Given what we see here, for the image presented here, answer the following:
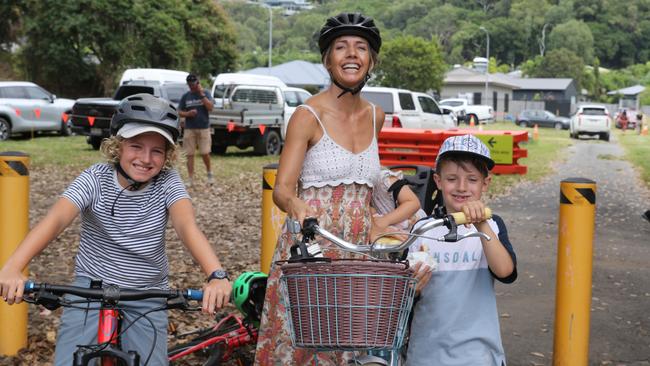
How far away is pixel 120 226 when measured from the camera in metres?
3.39

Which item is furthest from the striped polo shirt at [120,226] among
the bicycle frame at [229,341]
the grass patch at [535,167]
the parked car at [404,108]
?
the parked car at [404,108]

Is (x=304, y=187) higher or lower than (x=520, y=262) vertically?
higher

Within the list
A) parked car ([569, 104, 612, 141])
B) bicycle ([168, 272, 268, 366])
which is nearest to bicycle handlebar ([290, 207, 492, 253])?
bicycle ([168, 272, 268, 366])

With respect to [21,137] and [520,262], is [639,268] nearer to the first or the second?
[520,262]

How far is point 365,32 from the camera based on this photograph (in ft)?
11.9

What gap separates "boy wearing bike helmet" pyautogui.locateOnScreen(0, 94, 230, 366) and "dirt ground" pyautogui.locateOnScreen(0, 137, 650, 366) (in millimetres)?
2493

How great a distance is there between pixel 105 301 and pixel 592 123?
42.6m

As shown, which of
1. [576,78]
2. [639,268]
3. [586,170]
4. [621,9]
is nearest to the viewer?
[639,268]

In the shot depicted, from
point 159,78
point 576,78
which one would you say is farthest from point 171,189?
point 576,78

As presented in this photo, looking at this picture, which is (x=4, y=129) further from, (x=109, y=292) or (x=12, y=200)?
(x=109, y=292)

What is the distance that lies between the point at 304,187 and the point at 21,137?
2556 centimetres

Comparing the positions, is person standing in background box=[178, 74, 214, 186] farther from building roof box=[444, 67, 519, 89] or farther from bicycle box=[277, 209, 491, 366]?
building roof box=[444, 67, 519, 89]

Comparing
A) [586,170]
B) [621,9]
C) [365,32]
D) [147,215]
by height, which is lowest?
[586,170]

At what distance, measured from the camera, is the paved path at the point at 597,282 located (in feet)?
20.8
